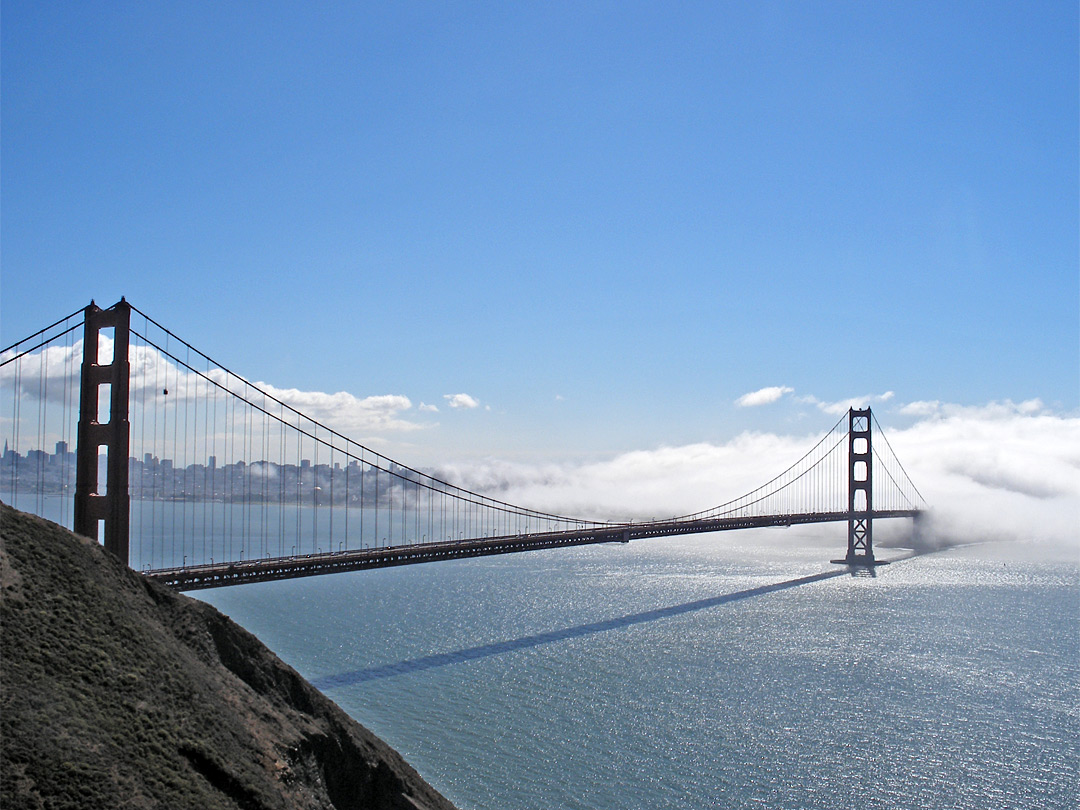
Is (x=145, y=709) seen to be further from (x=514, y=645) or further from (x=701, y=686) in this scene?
(x=514, y=645)

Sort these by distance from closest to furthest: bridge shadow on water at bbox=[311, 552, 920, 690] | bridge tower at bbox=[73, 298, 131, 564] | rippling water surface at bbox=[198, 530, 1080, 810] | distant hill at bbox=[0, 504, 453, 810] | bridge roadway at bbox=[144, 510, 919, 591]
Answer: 1. distant hill at bbox=[0, 504, 453, 810]
2. rippling water surface at bbox=[198, 530, 1080, 810]
3. bridge tower at bbox=[73, 298, 131, 564]
4. bridge roadway at bbox=[144, 510, 919, 591]
5. bridge shadow on water at bbox=[311, 552, 920, 690]

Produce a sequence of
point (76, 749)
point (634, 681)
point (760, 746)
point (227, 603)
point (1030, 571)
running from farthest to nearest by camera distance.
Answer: point (1030, 571)
point (227, 603)
point (634, 681)
point (760, 746)
point (76, 749)

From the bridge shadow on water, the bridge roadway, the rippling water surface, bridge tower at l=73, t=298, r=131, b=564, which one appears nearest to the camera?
the rippling water surface

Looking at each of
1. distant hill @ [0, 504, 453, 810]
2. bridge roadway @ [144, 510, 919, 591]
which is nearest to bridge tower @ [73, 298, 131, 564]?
bridge roadway @ [144, 510, 919, 591]

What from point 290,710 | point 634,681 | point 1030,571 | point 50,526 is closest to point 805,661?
point 634,681

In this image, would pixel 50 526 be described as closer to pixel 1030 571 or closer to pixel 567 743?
pixel 567 743

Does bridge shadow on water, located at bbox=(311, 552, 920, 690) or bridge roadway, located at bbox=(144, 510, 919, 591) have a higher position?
bridge roadway, located at bbox=(144, 510, 919, 591)

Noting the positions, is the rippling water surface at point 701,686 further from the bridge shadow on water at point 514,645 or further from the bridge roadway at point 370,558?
the bridge roadway at point 370,558

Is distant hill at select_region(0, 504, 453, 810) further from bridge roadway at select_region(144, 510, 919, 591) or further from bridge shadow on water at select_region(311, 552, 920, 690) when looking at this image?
bridge shadow on water at select_region(311, 552, 920, 690)
